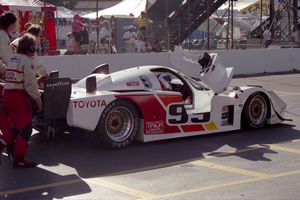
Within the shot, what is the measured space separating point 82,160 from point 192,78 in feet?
9.86

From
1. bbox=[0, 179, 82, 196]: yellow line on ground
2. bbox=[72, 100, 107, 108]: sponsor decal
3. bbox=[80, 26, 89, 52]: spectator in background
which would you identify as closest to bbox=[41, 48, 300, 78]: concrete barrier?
bbox=[80, 26, 89, 52]: spectator in background

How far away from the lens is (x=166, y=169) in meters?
7.34

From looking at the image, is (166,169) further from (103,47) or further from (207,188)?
(103,47)

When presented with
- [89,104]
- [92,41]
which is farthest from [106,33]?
[89,104]

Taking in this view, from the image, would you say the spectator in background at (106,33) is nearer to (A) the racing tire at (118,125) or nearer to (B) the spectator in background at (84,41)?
(B) the spectator in background at (84,41)

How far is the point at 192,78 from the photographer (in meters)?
10.0

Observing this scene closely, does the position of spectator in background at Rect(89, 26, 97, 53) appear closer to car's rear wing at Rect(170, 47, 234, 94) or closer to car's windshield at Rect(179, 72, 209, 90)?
car's rear wing at Rect(170, 47, 234, 94)

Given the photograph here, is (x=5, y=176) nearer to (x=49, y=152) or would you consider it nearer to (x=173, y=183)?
(x=49, y=152)

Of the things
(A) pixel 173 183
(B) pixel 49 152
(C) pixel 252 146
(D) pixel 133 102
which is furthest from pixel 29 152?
(C) pixel 252 146

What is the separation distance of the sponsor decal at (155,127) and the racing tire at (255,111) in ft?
5.95

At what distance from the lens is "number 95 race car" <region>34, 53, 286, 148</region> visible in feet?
26.8

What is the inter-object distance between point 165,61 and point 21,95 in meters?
14.4

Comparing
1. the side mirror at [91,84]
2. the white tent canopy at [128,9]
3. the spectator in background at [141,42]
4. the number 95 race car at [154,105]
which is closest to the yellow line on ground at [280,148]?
the number 95 race car at [154,105]

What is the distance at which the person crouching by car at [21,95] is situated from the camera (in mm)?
7391
